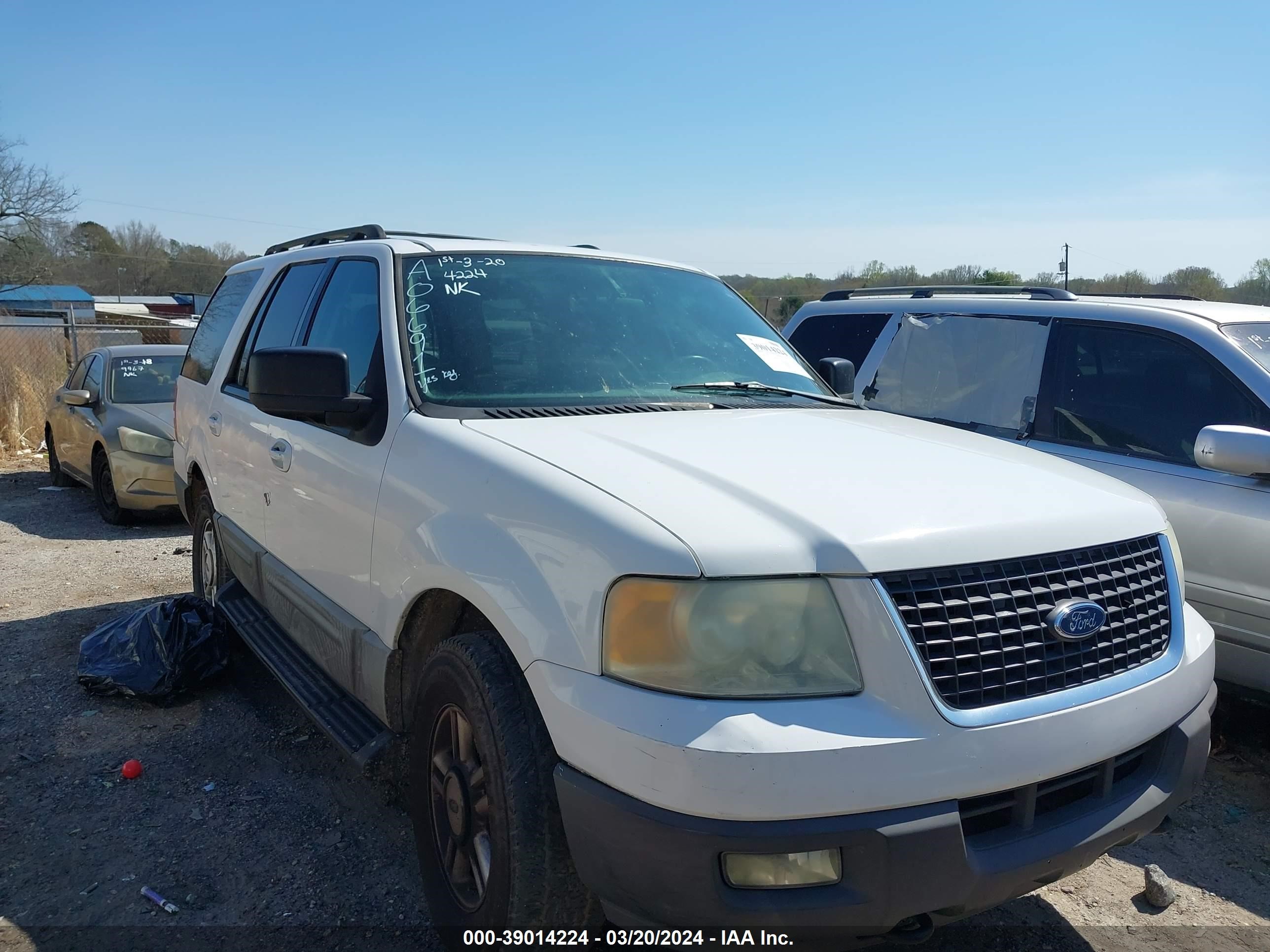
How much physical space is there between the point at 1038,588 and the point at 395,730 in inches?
74.8

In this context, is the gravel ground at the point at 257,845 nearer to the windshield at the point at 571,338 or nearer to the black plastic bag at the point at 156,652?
the black plastic bag at the point at 156,652

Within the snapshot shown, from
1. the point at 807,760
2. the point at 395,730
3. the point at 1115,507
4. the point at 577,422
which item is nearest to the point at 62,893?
the point at 395,730

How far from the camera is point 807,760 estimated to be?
1804 millimetres

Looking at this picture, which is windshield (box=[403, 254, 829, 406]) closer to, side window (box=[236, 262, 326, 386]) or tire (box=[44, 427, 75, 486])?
side window (box=[236, 262, 326, 386])

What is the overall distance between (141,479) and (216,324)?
373 centimetres

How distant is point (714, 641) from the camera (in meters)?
1.91

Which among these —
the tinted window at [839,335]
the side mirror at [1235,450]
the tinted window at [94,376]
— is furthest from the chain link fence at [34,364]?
the side mirror at [1235,450]

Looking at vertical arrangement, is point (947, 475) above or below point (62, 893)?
above

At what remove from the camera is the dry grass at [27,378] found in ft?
42.6

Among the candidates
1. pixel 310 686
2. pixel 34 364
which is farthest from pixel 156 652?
pixel 34 364

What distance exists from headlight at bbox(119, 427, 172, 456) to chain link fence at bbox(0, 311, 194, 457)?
5409 mm

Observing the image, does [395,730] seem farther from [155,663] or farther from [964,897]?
[155,663]

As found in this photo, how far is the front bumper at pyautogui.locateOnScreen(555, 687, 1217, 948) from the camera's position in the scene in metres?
1.82

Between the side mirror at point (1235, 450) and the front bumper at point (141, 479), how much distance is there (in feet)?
25.4
